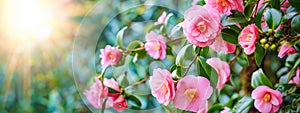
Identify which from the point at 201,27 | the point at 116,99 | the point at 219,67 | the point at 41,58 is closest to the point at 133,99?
the point at 116,99

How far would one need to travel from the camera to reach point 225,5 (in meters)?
0.73

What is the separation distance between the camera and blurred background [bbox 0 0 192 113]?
4.09 ft

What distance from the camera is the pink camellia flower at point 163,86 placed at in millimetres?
717

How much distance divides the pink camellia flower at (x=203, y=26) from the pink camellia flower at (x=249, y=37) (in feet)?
0.21

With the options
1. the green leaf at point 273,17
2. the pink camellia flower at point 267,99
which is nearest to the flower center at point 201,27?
the green leaf at point 273,17

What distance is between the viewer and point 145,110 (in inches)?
45.2

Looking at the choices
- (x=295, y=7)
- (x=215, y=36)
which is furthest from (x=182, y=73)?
(x=295, y=7)

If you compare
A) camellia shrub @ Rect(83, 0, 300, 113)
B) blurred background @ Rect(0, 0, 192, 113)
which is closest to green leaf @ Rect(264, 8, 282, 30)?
camellia shrub @ Rect(83, 0, 300, 113)

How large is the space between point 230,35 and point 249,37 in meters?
0.03

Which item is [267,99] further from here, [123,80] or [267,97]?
Answer: [123,80]

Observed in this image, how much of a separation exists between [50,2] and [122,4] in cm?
21

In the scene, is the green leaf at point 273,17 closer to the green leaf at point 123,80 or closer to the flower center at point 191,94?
the flower center at point 191,94

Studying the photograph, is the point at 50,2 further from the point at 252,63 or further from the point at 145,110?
the point at 252,63

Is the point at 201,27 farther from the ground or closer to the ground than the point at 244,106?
farther from the ground
